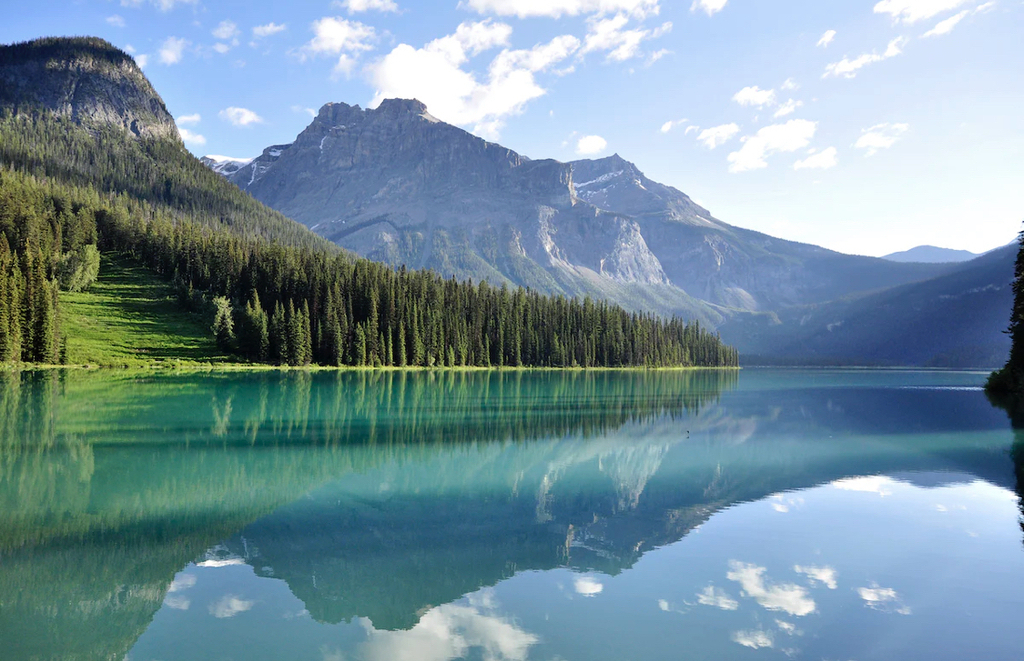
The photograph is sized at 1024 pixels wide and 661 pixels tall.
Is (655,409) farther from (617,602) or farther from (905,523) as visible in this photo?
(617,602)

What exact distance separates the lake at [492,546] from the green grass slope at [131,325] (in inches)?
3183

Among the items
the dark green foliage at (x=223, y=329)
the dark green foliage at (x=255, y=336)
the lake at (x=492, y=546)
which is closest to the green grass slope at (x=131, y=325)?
the dark green foliage at (x=223, y=329)

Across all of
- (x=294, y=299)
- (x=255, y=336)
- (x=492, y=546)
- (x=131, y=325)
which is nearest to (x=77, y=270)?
(x=131, y=325)

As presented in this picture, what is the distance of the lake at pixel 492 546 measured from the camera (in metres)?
11.4

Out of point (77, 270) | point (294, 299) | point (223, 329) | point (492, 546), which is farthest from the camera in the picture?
point (294, 299)

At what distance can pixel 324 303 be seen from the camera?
138875 mm

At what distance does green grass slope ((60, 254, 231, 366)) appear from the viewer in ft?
354

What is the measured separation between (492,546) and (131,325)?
438 feet

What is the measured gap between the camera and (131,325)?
411 feet

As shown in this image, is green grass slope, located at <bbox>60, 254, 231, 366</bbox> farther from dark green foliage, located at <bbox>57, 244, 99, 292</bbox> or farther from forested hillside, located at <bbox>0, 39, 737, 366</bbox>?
forested hillside, located at <bbox>0, 39, 737, 366</bbox>

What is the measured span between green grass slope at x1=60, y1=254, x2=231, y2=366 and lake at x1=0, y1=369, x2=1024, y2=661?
80.8 metres

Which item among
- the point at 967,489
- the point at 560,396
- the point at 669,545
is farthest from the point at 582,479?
the point at 560,396

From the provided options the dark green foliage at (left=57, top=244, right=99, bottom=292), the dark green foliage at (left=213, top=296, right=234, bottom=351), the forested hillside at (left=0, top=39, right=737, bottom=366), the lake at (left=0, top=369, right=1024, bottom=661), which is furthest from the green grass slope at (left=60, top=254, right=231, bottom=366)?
the lake at (left=0, top=369, right=1024, bottom=661)

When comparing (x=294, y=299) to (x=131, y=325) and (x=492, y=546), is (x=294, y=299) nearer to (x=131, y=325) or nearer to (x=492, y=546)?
(x=131, y=325)
